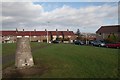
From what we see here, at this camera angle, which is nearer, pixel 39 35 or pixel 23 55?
pixel 23 55

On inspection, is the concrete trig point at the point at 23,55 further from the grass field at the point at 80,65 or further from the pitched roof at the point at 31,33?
the pitched roof at the point at 31,33

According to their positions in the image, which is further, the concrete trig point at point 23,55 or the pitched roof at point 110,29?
the pitched roof at point 110,29

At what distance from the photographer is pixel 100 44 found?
53.0 meters

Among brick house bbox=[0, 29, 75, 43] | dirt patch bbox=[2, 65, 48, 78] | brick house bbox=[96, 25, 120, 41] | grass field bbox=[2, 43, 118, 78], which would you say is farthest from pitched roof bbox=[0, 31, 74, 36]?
dirt patch bbox=[2, 65, 48, 78]

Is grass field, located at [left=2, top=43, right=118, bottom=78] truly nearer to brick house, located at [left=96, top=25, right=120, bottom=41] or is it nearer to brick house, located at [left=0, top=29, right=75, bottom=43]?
brick house, located at [left=96, top=25, right=120, bottom=41]

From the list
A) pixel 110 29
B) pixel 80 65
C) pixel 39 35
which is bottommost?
pixel 80 65

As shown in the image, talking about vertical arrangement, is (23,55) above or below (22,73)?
above

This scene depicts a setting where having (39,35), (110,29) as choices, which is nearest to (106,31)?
(110,29)

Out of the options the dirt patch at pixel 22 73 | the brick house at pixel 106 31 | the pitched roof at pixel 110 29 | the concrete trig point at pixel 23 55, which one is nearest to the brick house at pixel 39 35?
the brick house at pixel 106 31

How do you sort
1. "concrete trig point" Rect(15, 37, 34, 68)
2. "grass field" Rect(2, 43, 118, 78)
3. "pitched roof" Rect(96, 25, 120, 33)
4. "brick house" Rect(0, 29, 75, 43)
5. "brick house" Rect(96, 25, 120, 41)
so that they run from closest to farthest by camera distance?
1. "grass field" Rect(2, 43, 118, 78)
2. "concrete trig point" Rect(15, 37, 34, 68)
3. "brick house" Rect(96, 25, 120, 41)
4. "pitched roof" Rect(96, 25, 120, 33)
5. "brick house" Rect(0, 29, 75, 43)

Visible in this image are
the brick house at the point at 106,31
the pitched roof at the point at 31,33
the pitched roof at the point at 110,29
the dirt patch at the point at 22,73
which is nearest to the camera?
the dirt patch at the point at 22,73

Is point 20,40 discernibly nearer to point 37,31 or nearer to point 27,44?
point 27,44

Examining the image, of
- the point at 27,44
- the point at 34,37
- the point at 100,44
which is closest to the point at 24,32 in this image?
the point at 34,37

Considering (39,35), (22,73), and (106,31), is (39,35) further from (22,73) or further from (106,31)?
(22,73)
